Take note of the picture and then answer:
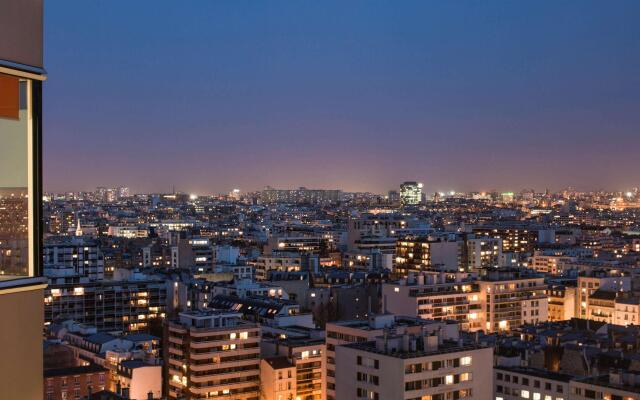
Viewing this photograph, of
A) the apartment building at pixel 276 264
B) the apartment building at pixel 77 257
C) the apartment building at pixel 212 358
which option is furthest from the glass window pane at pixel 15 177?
the apartment building at pixel 276 264

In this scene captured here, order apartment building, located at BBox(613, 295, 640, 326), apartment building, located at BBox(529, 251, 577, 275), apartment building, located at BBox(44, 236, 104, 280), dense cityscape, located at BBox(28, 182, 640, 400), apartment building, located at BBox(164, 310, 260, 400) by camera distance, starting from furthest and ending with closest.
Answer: apartment building, located at BBox(529, 251, 577, 275) → apartment building, located at BBox(44, 236, 104, 280) → apartment building, located at BBox(613, 295, 640, 326) → apartment building, located at BBox(164, 310, 260, 400) → dense cityscape, located at BBox(28, 182, 640, 400)

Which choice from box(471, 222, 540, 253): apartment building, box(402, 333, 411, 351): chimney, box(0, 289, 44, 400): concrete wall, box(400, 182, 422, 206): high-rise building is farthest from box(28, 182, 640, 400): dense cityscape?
box(400, 182, 422, 206): high-rise building

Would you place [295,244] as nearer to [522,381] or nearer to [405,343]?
[522,381]

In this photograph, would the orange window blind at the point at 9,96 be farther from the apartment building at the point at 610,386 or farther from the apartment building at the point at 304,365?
the apartment building at the point at 304,365

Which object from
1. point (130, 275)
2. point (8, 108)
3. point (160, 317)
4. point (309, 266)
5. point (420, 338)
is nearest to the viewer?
point (8, 108)

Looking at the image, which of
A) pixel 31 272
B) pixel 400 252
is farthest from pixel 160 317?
pixel 31 272

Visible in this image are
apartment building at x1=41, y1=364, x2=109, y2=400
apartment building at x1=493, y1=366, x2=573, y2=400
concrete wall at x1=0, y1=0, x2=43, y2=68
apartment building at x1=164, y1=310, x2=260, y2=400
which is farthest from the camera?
apartment building at x1=164, y1=310, x2=260, y2=400

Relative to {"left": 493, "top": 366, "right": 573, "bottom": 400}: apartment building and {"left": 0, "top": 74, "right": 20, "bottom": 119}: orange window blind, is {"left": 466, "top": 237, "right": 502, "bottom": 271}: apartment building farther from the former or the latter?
{"left": 0, "top": 74, "right": 20, "bottom": 119}: orange window blind

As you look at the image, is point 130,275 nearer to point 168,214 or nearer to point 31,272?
point 31,272
